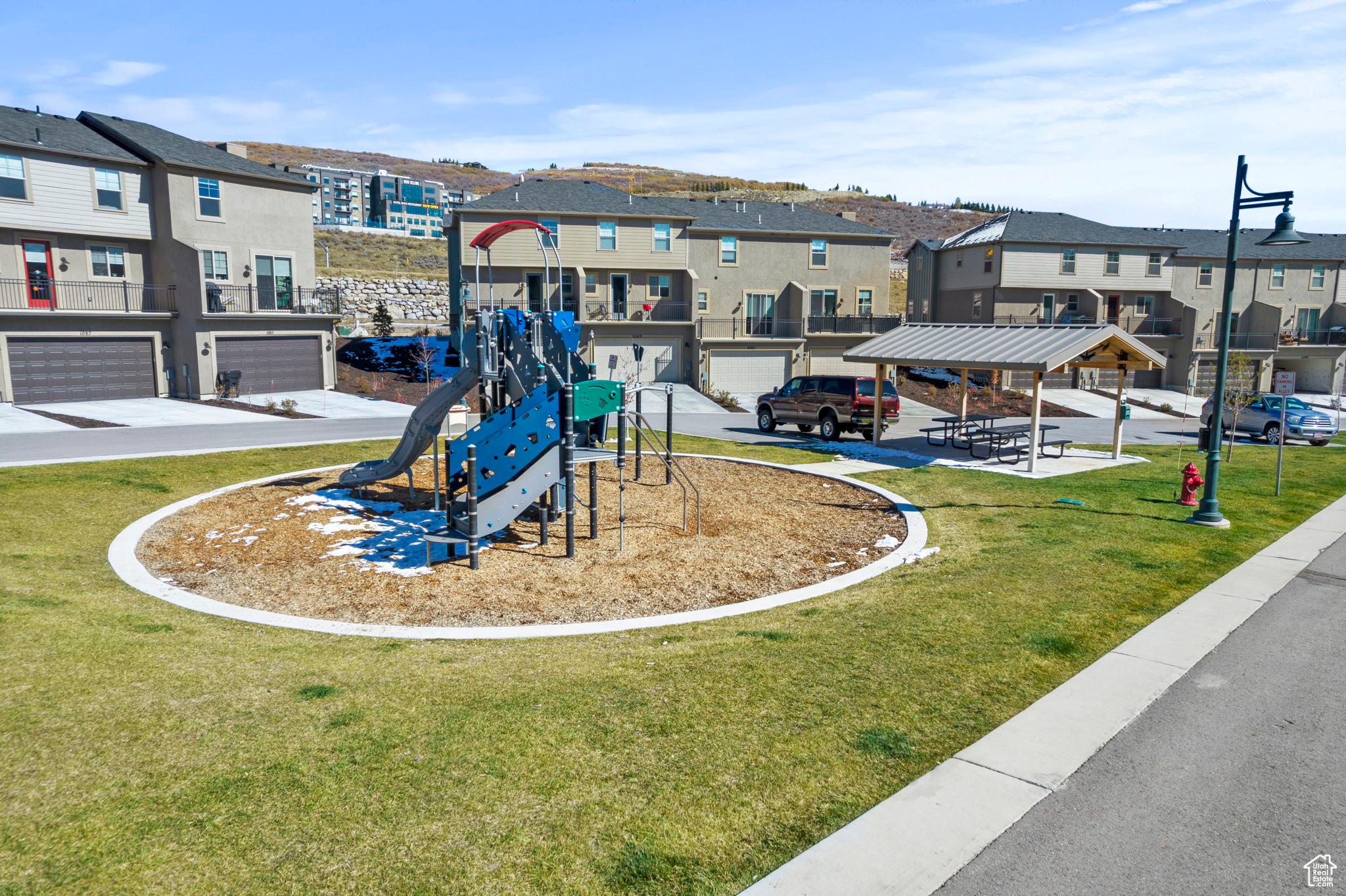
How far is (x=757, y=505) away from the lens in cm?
1638

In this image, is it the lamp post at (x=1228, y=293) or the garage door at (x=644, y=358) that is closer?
the lamp post at (x=1228, y=293)

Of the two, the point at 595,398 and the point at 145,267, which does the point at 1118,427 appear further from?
the point at 145,267

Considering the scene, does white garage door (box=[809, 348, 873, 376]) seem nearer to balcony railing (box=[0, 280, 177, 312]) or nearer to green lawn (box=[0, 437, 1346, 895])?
balcony railing (box=[0, 280, 177, 312])

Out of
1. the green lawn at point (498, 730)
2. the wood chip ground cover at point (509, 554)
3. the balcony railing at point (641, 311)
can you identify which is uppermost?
the balcony railing at point (641, 311)

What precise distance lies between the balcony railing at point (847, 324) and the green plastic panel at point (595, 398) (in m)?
32.4

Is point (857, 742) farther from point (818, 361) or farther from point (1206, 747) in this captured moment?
point (818, 361)

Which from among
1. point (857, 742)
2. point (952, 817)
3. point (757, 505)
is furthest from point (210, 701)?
point (757, 505)

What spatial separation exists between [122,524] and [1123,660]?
15.4m

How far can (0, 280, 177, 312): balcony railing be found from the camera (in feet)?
100

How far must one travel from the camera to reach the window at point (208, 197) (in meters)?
34.4

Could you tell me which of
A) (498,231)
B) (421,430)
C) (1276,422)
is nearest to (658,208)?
(1276,422)

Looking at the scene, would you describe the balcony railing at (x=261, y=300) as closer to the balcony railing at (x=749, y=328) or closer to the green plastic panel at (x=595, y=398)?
the balcony railing at (x=749, y=328)

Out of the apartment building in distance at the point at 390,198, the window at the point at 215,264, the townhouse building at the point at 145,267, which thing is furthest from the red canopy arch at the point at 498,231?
the apartment building in distance at the point at 390,198

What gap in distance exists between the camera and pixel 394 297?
59562 mm
